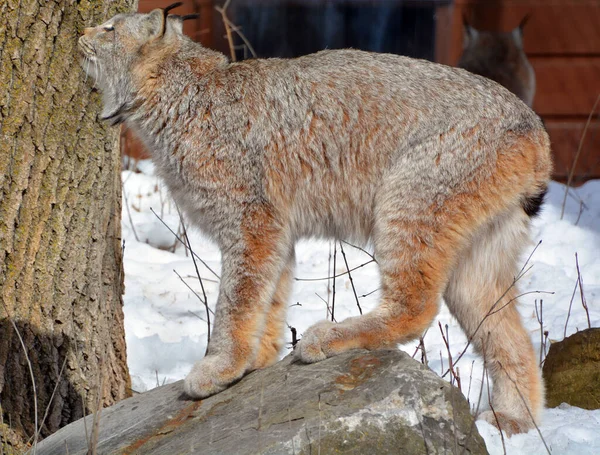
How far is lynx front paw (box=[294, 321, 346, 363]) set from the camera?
3045 mm

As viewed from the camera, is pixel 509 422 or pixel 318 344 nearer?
pixel 318 344

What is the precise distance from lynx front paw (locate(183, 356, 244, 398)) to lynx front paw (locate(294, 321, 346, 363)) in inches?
10.4

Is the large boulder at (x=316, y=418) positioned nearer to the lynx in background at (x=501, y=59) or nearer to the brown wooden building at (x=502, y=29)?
the lynx in background at (x=501, y=59)

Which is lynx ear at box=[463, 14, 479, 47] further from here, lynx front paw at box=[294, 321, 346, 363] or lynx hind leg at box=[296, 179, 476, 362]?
lynx front paw at box=[294, 321, 346, 363]

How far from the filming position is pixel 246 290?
328 centimetres

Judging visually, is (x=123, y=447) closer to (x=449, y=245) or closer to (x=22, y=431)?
(x=22, y=431)

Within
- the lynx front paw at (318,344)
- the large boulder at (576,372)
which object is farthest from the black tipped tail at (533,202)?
the lynx front paw at (318,344)

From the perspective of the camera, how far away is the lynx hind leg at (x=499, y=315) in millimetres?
3580

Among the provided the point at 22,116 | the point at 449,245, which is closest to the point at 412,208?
the point at 449,245

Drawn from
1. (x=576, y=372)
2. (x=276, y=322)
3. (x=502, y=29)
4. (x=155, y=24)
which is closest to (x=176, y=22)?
(x=155, y=24)

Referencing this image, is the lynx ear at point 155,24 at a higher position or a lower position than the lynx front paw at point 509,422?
higher

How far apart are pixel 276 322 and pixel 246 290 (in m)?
0.29

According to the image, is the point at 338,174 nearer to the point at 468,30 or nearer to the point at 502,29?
the point at 468,30

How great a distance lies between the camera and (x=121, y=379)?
3938mm
